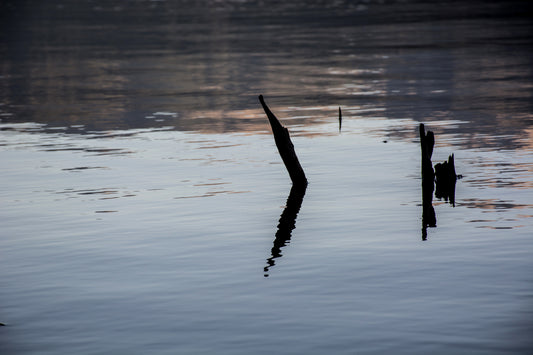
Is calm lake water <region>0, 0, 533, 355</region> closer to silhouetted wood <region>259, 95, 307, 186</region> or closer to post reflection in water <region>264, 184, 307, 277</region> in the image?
post reflection in water <region>264, 184, 307, 277</region>

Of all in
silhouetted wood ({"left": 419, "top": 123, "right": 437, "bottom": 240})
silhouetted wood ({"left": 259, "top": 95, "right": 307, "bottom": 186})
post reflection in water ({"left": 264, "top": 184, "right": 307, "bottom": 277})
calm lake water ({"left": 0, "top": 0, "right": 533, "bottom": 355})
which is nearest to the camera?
calm lake water ({"left": 0, "top": 0, "right": 533, "bottom": 355})

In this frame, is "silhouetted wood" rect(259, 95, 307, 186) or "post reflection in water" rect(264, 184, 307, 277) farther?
"silhouetted wood" rect(259, 95, 307, 186)

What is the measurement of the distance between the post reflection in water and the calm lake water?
97mm

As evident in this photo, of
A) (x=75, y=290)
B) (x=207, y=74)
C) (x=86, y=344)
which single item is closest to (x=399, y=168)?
(x=75, y=290)

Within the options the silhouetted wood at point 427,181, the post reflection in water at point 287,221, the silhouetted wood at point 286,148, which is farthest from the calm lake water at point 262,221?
the silhouetted wood at point 286,148

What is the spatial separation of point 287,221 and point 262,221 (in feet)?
2.16

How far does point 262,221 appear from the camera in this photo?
25891mm

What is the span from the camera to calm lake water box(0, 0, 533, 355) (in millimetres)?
16906

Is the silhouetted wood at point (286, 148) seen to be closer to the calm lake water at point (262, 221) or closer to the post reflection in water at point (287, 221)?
the post reflection in water at point (287, 221)

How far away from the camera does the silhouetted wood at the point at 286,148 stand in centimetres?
2772

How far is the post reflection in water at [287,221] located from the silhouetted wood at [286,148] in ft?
0.95

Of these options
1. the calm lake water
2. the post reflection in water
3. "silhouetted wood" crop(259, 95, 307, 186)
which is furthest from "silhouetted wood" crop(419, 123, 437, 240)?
"silhouetted wood" crop(259, 95, 307, 186)

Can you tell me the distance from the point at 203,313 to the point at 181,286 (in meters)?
1.93

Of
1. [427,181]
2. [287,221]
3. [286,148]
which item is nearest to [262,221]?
[287,221]
